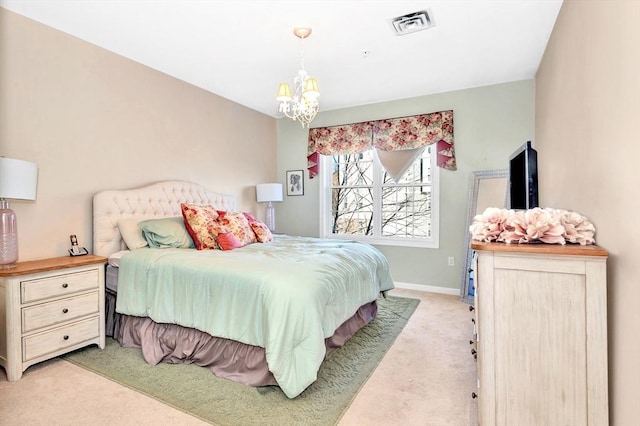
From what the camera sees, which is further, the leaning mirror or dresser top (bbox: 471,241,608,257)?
the leaning mirror

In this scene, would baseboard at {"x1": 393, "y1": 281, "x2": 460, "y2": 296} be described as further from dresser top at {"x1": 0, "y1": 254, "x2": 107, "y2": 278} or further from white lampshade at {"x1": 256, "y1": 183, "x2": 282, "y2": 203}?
dresser top at {"x1": 0, "y1": 254, "x2": 107, "y2": 278}

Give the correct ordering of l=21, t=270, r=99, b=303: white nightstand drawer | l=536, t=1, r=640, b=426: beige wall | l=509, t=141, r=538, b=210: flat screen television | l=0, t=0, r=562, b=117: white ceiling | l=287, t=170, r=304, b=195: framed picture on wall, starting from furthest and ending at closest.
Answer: l=287, t=170, r=304, b=195: framed picture on wall < l=0, t=0, r=562, b=117: white ceiling < l=21, t=270, r=99, b=303: white nightstand drawer < l=509, t=141, r=538, b=210: flat screen television < l=536, t=1, r=640, b=426: beige wall

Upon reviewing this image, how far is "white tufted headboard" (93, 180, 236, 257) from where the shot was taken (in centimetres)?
282

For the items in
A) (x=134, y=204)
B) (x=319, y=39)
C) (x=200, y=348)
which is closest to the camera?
(x=200, y=348)

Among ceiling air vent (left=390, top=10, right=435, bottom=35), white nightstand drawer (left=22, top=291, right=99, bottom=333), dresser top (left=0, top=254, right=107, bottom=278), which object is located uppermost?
ceiling air vent (left=390, top=10, right=435, bottom=35)

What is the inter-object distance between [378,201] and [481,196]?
135cm

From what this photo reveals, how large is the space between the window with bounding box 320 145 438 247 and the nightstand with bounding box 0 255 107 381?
3.12m

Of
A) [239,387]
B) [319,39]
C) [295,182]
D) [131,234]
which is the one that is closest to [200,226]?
[131,234]

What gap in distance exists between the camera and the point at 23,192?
2.17 metres

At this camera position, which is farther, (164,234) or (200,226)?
(200,226)

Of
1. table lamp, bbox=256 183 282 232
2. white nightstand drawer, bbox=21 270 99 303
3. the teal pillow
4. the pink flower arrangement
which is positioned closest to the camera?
the pink flower arrangement

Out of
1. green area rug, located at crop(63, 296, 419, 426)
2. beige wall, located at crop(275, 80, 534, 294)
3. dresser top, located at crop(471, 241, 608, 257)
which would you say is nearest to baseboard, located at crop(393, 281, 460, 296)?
beige wall, located at crop(275, 80, 534, 294)

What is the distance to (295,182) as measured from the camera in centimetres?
517

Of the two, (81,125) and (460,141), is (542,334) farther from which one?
(81,125)
